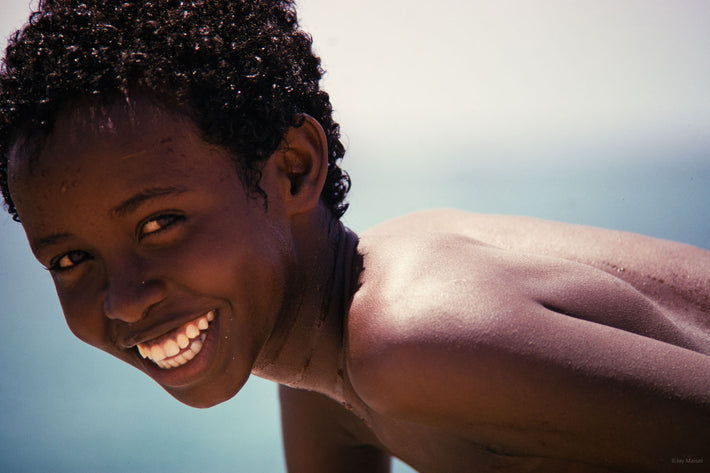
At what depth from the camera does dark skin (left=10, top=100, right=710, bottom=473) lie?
2.00ft

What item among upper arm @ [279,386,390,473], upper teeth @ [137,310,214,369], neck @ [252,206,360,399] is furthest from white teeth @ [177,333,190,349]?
upper arm @ [279,386,390,473]

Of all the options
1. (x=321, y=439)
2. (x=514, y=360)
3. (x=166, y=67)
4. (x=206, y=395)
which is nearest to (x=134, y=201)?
(x=166, y=67)

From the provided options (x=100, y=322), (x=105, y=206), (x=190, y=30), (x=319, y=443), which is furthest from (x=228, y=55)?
(x=319, y=443)

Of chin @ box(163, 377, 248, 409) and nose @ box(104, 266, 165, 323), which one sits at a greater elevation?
nose @ box(104, 266, 165, 323)

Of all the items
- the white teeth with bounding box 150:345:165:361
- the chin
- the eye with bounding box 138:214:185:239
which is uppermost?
the eye with bounding box 138:214:185:239

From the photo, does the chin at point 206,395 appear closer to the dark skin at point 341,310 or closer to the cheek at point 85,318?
the dark skin at point 341,310

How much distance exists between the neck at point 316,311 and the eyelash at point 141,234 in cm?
17

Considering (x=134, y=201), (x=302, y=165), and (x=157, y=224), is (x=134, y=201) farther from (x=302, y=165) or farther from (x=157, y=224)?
(x=302, y=165)

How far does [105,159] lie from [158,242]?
0.33 ft

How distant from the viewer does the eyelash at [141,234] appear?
2.21ft

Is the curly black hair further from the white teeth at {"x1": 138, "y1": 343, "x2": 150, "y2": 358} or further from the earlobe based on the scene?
the white teeth at {"x1": 138, "y1": 343, "x2": 150, "y2": 358}

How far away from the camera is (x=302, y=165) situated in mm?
792

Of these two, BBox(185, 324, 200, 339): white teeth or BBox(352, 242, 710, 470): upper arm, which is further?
BBox(185, 324, 200, 339): white teeth

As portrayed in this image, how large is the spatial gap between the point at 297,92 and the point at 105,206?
286 millimetres
